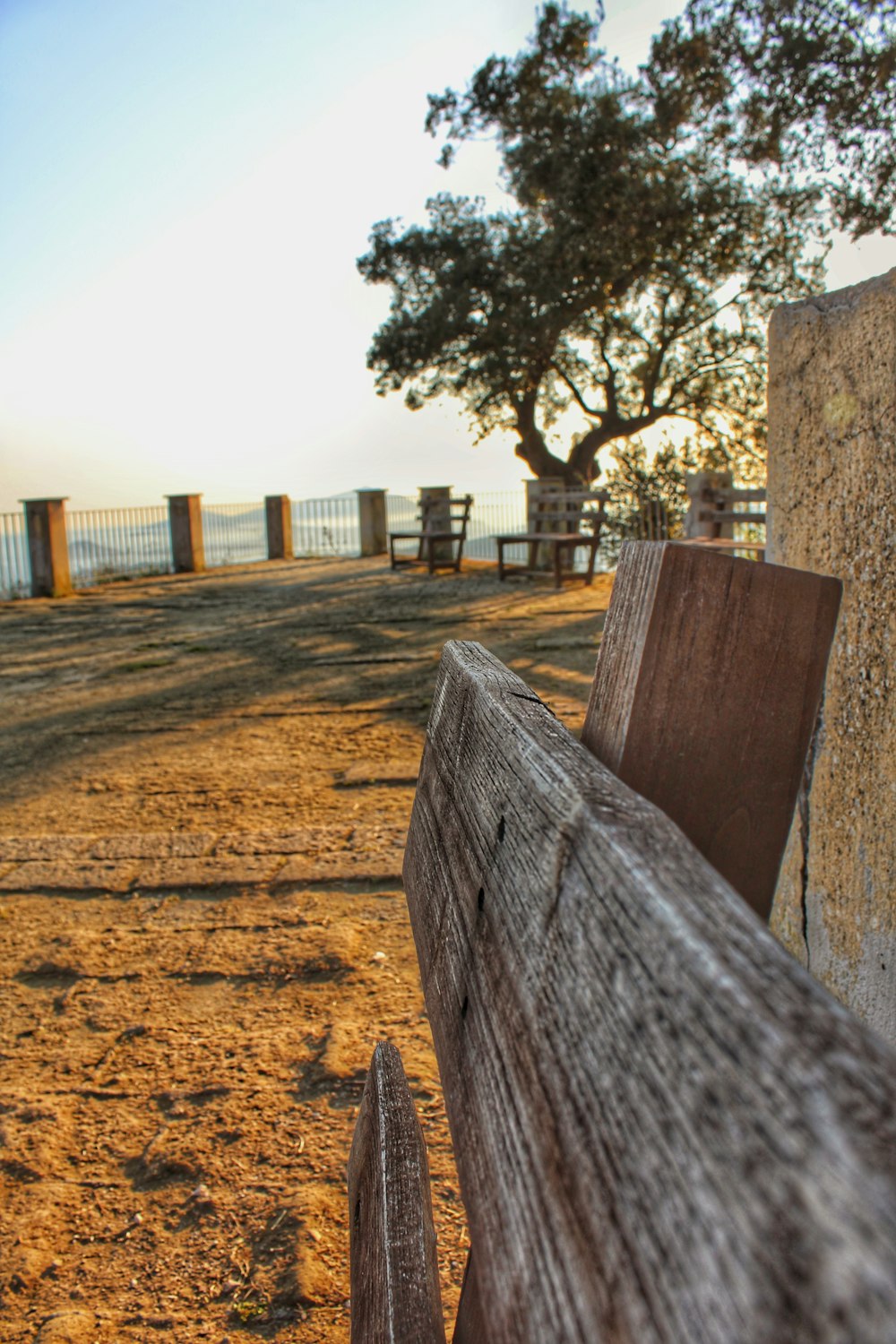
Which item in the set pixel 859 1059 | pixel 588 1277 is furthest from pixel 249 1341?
pixel 859 1059

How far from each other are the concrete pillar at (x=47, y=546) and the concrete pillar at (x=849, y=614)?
53.4 ft

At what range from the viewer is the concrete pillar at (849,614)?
3.89ft

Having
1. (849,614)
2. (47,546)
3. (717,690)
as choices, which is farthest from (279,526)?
(717,690)

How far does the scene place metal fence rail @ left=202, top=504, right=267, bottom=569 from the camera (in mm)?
25859

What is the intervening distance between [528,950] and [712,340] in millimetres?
21660

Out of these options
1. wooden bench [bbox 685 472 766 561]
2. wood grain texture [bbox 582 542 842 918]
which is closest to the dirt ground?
wood grain texture [bbox 582 542 842 918]

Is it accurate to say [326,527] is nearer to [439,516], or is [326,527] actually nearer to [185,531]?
[185,531]

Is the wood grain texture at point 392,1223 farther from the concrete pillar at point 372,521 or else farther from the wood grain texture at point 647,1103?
the concrete pillar at point 372,521

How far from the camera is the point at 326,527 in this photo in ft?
87.8

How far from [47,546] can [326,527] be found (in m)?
11.3

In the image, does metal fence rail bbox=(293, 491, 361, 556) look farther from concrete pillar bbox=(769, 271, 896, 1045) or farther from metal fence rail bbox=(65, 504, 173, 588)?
concrete pillar bbox=(769, 271, 896, 1045)

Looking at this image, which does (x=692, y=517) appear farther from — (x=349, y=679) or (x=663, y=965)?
(x=663, y=965)

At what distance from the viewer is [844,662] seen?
4.10 ft

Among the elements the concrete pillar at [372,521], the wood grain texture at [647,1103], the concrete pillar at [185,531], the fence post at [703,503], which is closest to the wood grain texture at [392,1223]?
the wood grain texture at [647,1103]
